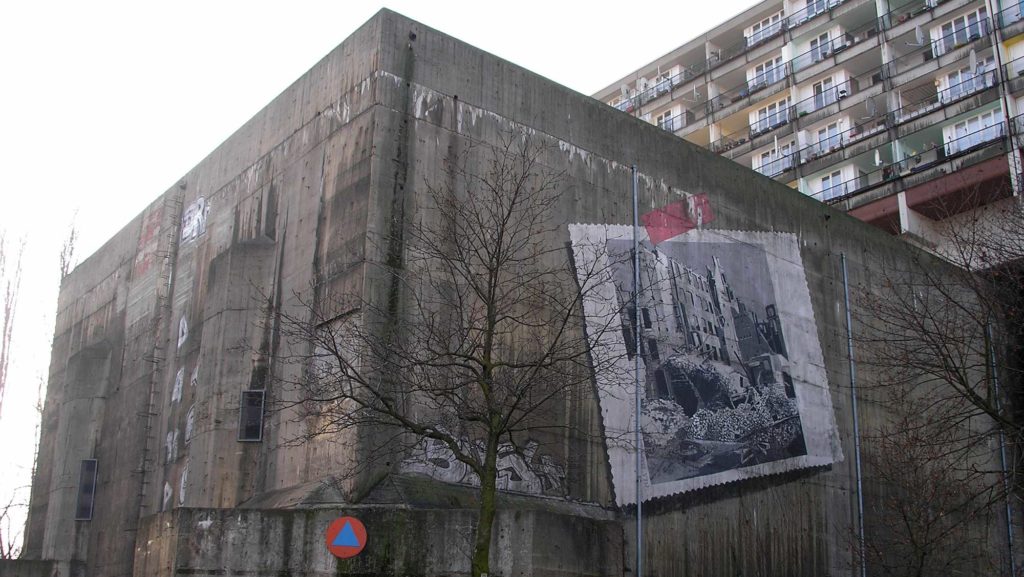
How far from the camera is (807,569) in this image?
81.8ft

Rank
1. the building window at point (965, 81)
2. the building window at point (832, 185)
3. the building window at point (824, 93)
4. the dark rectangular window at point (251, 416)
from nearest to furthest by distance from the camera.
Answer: the dark rectangular window at point (251, 416), the building window at point (965, 81), the building window at point (832, 185), the building window at point (824, 93)

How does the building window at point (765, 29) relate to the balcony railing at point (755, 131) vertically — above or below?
above

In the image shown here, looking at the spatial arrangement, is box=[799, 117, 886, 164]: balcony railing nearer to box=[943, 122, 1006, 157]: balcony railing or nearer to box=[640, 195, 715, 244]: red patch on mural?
box=[943, 122, 1006, 157]: balcony railing

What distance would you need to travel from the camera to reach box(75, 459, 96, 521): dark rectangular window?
28297mm

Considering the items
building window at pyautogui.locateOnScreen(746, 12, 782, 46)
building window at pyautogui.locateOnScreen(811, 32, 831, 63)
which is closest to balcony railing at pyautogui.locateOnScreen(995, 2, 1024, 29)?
building window at pyautogui.locateOnScreen(811, 32, 831, 63)

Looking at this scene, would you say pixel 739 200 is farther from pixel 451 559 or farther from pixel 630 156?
pixel 451 559

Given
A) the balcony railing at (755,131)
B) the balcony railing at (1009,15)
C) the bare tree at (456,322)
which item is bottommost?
the bare tree at (456,322)

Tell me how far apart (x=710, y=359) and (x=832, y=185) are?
75.1 ft

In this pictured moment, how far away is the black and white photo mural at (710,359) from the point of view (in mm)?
21609

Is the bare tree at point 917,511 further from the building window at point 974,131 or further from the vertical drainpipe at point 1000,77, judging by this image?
the building window at point 974,131

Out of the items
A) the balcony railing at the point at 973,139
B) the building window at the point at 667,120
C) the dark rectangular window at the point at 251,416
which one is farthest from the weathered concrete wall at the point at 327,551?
the building window at the point at 667,120

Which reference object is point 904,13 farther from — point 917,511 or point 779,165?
point 917,511

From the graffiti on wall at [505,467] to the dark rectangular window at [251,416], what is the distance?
4.07m

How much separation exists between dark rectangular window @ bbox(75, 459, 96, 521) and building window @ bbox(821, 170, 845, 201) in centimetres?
2983
